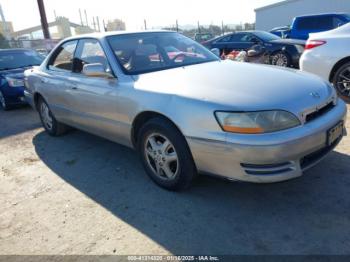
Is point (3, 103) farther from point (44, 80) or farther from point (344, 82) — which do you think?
point (344, 82)

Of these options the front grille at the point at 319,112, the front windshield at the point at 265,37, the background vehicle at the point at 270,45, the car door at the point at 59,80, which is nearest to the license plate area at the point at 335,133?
the front grille at the point at 319,112

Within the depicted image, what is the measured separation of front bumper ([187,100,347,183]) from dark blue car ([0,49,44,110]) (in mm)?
6323

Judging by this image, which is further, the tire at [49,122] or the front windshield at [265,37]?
the front windshield at [265,37]

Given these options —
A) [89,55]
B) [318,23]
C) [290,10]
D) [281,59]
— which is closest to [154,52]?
[89,55]

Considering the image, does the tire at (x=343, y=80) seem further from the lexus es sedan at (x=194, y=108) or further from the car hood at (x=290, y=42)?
the car hood at (x=290, y=42)

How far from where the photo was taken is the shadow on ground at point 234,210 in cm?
254

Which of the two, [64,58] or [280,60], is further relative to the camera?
[280,60]

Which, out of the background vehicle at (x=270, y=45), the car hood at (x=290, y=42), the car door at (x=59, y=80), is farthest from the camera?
the background vehicle at (x=270, y=45)

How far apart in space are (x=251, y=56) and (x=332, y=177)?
7.30 metres

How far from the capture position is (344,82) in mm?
5805

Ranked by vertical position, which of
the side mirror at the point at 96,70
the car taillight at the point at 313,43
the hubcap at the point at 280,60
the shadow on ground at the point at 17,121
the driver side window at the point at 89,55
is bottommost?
the shadow on ground at the point at 17,121

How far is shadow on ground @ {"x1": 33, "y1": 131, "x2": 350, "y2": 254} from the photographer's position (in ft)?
8.34

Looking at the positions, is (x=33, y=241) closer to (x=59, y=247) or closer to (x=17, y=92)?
(x=59, y=247)

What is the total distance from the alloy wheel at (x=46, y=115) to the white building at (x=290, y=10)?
29344 mm
